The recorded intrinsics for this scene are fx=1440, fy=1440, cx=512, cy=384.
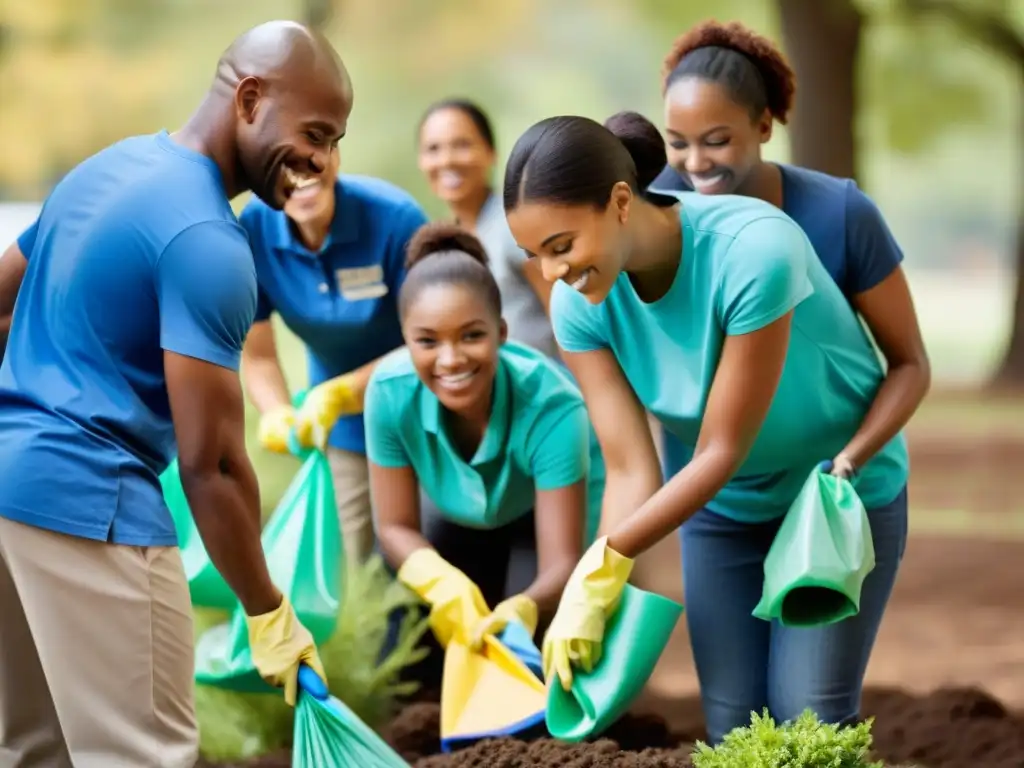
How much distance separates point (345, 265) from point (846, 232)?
123 centimetres

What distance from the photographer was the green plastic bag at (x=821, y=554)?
2.42 meters

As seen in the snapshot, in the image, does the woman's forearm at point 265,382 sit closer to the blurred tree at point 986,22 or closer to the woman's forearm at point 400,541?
the woman's forearm at point 400,541

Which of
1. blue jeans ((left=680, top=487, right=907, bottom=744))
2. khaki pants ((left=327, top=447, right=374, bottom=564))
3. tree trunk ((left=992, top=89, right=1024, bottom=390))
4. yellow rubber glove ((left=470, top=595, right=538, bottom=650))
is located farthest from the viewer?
tree trunk ((left=992, top=89, right=1024, bottom=390))

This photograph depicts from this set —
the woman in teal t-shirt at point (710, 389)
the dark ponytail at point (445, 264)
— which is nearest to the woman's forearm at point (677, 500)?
the woman in teal t-shirt at point (710, 389)

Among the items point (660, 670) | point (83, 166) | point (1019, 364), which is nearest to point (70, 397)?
point (83, 166)

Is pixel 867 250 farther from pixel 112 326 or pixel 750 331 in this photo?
pixel 112 326

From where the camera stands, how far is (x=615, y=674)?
2.56m

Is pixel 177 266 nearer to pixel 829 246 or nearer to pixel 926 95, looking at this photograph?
pixel 829 246

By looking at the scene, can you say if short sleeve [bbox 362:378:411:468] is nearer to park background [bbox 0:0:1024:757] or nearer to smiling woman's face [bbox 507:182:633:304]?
smiling woman's face [bbox 507:182:633:304]

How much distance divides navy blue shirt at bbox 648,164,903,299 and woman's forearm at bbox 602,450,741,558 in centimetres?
49

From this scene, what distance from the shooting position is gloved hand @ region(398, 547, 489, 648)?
2.93 metres

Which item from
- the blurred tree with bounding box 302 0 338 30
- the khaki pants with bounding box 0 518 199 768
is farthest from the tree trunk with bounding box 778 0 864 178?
the khaki pants with bounding box 0 518 199 768

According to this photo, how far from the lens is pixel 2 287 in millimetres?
2258

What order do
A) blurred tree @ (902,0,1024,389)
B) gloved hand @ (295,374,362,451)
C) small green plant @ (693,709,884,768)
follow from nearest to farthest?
small green plant @ (693,709,884,768) → gloved hand @ (295,374,362,451) → blurred tree @ (902,0,1024,389)
